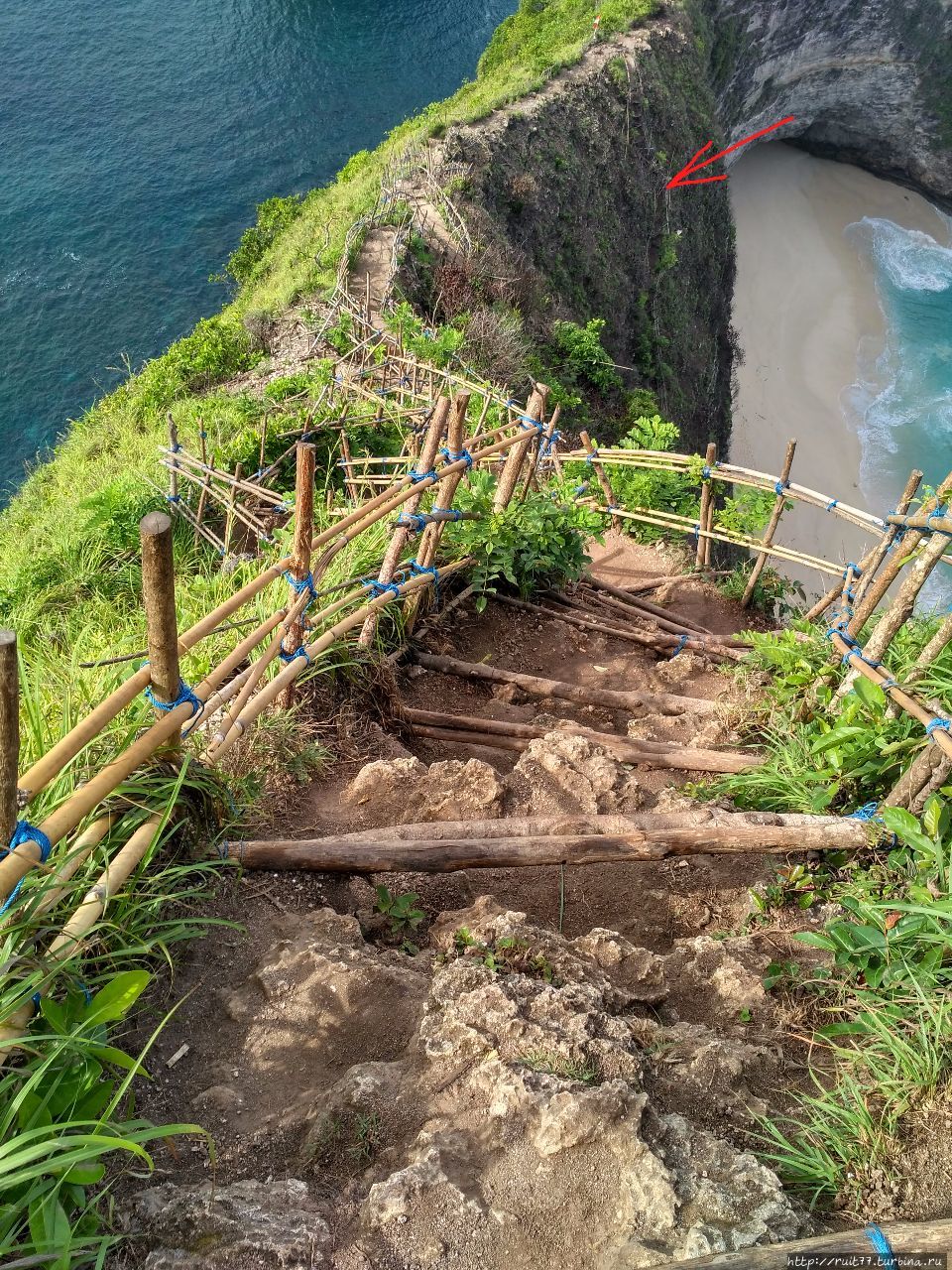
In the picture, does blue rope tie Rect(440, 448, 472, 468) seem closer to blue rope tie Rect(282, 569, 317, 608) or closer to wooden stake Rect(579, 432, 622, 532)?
blue rope tie Rect(282, 569, 317, 608)

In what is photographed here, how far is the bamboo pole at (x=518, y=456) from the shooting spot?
486 centimetres

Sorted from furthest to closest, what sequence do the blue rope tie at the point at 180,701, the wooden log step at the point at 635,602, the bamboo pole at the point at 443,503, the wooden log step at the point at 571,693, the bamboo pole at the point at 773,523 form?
the bamboo pole at the point at 773,523
the wooden log step at the point at 635,602
the wooden log step at the point at 571,693
the bamboo pole at the point at 443,503
the blue rope tie at the point at 180,701

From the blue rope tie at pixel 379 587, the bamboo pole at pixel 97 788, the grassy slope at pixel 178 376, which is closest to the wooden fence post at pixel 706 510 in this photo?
the blue rope tie at pixel 379 587

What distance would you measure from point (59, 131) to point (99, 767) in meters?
28.8

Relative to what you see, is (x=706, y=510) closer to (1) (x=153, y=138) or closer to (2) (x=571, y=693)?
(2) (x=571, y=693)

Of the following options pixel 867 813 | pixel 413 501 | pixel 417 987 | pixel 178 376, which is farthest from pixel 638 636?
pixel 178 376

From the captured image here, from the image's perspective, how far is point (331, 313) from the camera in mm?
9320

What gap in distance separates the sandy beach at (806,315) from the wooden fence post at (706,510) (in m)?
9.81

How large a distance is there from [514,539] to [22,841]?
3278mm

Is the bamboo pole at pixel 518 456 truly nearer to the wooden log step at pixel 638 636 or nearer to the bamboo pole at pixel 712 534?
the wooden log step at pixel 638 636

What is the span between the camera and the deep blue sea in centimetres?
2014

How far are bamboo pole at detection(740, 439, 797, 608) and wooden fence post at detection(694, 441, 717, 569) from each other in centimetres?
40

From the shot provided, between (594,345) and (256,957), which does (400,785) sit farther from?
(594,345)

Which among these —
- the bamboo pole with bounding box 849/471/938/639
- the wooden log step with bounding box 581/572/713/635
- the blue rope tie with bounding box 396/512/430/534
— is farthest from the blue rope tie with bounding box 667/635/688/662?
the blue rope tie with bounding box 396/512/430/534
